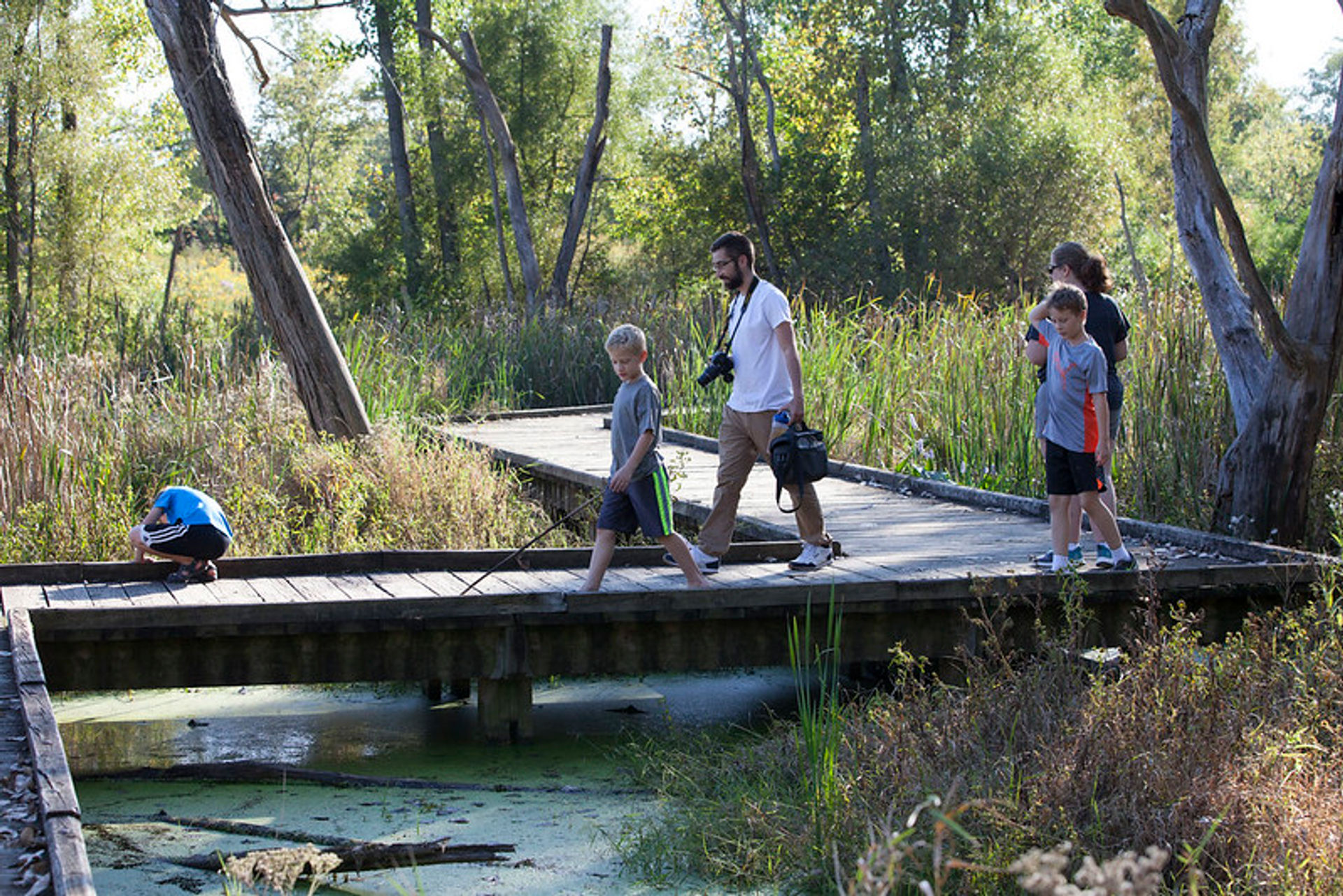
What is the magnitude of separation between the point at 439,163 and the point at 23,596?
27.8 meters

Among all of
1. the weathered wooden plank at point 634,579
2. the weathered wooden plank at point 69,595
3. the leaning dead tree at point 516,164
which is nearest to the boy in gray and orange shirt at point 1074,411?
the weathered wooden plank at point 634,579

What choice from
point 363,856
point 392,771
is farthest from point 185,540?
point 363,856

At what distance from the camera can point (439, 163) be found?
3319 cm

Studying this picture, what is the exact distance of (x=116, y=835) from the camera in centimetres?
531

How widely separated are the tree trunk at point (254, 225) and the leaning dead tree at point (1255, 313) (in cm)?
568

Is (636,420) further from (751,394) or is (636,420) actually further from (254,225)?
(254,225)

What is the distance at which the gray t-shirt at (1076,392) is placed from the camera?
6293mm

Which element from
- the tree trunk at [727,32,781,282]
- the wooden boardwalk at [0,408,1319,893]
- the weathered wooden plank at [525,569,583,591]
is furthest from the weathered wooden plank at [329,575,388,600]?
the tree trunk at [727,32,781,282]

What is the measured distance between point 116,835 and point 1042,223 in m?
25.6

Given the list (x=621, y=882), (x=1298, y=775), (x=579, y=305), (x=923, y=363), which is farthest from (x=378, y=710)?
(x=579, y=305)

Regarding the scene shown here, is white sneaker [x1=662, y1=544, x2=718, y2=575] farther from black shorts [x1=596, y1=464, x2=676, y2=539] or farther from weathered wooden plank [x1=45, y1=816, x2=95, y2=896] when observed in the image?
weathered wooden plank [x1=45, y1=816, x2=95, y2=896]

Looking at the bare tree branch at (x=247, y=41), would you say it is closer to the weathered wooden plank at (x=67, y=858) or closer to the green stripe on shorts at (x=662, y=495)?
the green stripe on shorts at (x=662, y=495)

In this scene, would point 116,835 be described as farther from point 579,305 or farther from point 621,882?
point 579,305

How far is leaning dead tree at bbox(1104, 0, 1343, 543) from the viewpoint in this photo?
24.4 feet
